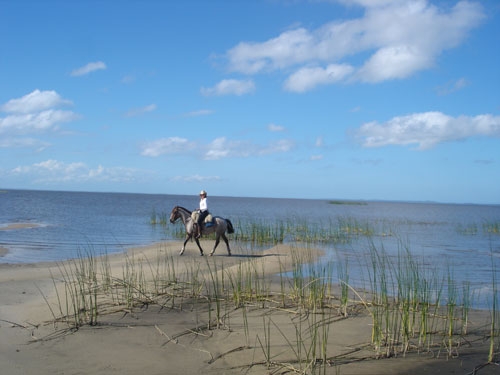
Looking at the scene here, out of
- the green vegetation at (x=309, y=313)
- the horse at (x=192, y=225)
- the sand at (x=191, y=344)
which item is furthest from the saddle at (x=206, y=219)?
the sand at (x=191, y=344)

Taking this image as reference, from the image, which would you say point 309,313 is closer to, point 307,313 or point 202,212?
point 307,313

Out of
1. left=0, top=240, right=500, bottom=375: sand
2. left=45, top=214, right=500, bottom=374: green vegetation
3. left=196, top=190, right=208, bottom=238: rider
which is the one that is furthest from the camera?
left=196, top=190, right=208, bottom=238: rider

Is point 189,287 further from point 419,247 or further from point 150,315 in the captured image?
point 419,247

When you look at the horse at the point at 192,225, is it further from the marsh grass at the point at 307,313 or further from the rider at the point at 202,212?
the marsh grass at the point at 307,313

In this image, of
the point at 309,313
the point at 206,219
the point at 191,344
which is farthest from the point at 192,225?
the point at 191,344

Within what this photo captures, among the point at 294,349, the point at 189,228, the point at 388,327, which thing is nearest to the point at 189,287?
the point at 294,349

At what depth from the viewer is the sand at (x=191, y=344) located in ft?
16.0

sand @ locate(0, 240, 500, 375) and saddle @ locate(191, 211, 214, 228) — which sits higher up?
saddle @ locate(191, 211, 214, 228)

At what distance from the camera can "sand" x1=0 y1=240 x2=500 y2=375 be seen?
4.89m

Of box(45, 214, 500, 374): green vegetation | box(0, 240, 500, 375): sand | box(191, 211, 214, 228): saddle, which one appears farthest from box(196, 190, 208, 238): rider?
box(0, 240, 500, 375): sand

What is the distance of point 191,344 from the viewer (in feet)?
18.2

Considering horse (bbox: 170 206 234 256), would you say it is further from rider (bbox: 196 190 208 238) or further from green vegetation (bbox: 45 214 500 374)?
green vegetation (bbox: 45 214 500 374)

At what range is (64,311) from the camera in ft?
22.7

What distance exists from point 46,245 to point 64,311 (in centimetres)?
1198
